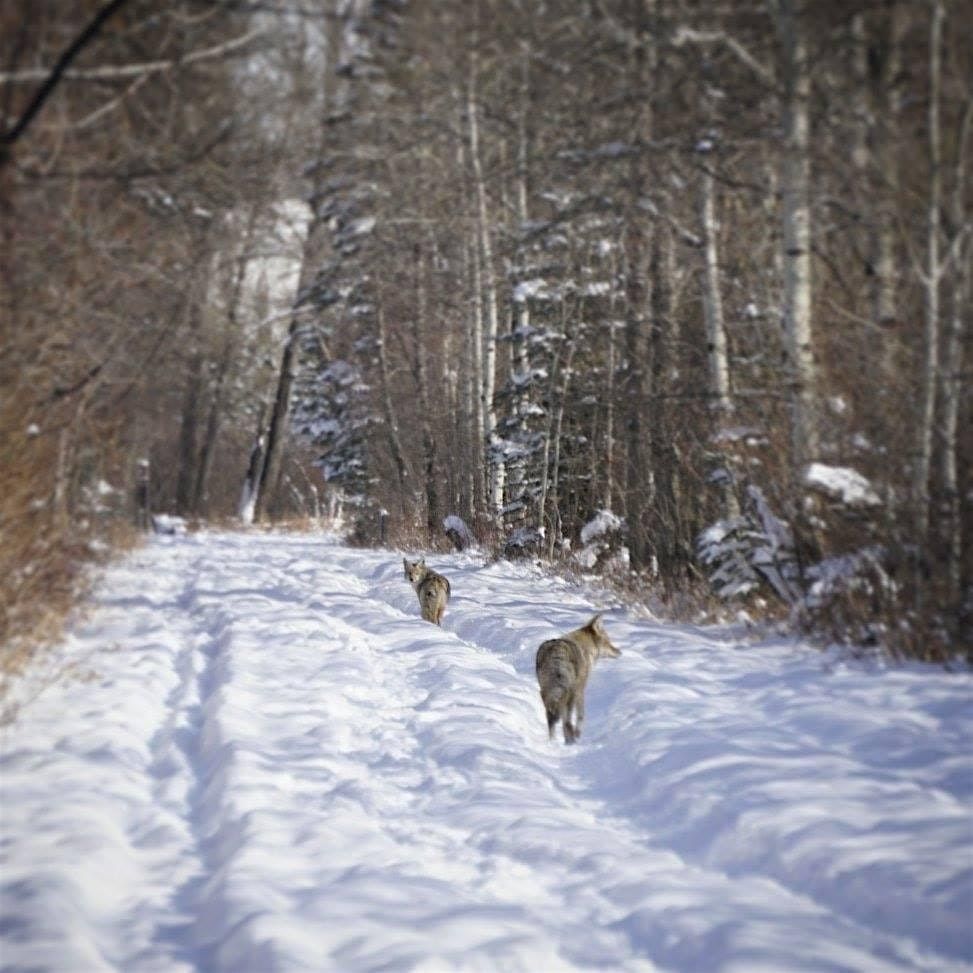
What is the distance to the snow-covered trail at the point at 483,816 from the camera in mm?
3182

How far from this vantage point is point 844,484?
19.6ft

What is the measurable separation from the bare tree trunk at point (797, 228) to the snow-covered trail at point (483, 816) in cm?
207

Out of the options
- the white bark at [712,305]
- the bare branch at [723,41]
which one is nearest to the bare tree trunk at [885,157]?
the bare branch at [723,41]

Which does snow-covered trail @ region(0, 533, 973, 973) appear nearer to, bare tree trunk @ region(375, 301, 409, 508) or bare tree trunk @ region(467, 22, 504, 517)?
bare tree trunk @ region(467, 22, 504, 517)

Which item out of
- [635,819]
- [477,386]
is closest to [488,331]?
[477,386]

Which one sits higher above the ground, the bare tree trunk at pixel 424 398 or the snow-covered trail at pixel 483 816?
the bare tree trunk at pixel 424 398

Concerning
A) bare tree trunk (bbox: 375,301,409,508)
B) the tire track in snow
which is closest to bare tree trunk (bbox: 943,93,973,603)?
the tire track in snow

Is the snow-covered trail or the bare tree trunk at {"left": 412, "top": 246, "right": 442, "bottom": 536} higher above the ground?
the bare tree trunk at {"left": 412, "top": 246, "right": 442, "bottom": 536}

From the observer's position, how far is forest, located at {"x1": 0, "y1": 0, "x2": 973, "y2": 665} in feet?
17.6

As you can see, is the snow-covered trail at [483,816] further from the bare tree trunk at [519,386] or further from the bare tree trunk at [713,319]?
the bare tree trunk at [519,386]

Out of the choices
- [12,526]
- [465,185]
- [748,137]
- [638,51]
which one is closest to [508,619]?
[12,526]

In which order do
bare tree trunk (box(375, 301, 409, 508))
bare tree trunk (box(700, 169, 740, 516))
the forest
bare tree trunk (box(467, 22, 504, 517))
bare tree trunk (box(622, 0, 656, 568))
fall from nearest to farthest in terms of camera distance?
the forest → bare tree trunk (box(622, 0, 656, 568)) → bare tree trunk (box(700, 169, 740, 516)) → bare tree trunk (box(467, 22, 504, 517)) → bare tree trunk (box(375, 301, 409, 508))

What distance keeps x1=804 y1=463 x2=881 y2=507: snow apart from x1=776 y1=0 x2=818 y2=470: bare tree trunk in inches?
30.2

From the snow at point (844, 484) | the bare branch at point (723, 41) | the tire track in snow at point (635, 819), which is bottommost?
the tire track in snow at point (635, 819)
